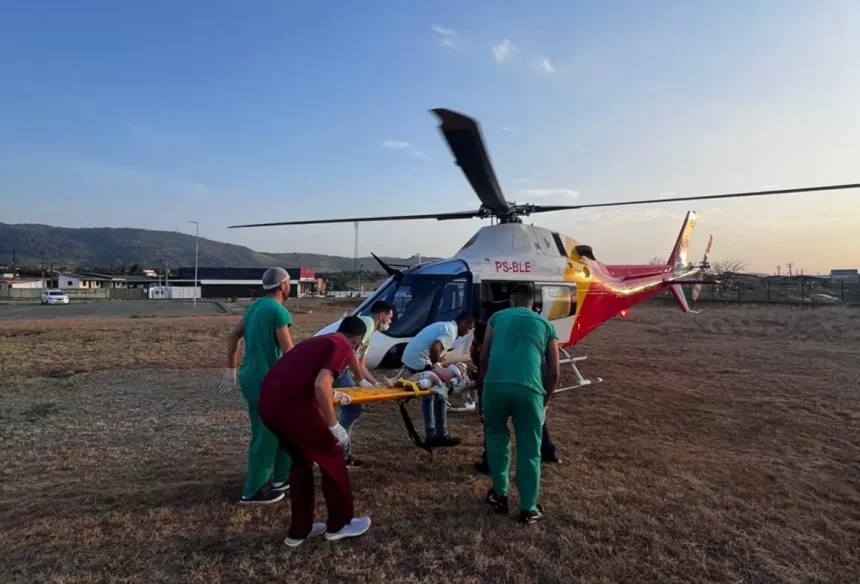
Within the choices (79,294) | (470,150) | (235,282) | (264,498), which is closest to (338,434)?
(264,498)

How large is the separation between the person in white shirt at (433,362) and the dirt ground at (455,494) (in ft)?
1.02

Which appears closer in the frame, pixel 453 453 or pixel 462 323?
pixel 453 453

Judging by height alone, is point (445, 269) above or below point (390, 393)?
above

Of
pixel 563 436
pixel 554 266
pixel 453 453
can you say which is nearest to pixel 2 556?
pixel 453 453

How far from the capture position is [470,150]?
564cm

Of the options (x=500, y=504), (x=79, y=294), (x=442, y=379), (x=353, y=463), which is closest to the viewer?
(x=500, y=504)

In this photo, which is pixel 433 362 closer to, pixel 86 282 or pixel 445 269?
pixel 445 269

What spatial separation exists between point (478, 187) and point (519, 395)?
367 centimetres

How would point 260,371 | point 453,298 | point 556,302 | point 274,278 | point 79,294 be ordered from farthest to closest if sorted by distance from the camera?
point 79,294 → point 556,302 → point 453,298 → point 274,278 → point 260,371

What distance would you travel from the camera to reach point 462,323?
6410 millimetres

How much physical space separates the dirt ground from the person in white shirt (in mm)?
309

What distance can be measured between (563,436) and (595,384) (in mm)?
3419

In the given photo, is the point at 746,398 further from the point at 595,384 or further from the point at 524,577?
the point at 524,577

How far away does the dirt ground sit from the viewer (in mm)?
3289
